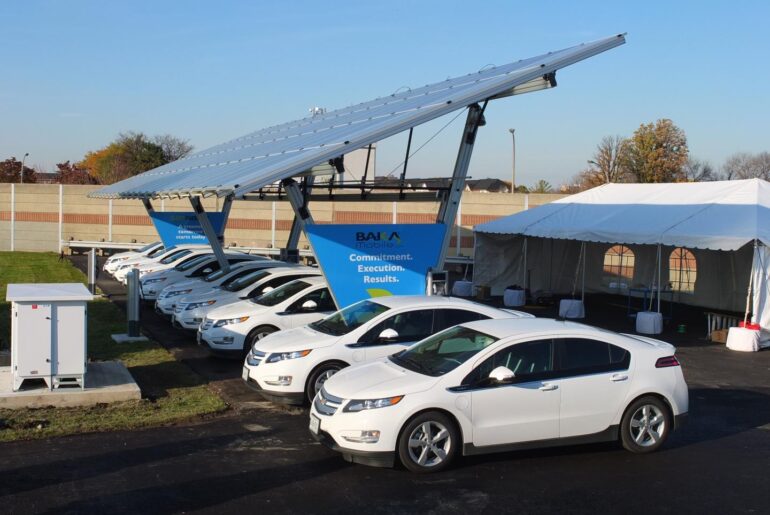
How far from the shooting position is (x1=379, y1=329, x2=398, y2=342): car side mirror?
1095 centimetres

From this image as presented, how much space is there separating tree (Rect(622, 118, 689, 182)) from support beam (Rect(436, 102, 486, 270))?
55.4 meters

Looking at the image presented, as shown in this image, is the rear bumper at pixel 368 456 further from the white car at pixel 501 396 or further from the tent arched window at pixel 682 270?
the tent arched window at pixel 682 270

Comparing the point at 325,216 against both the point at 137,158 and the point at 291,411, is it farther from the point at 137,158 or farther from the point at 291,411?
the point at 137,158

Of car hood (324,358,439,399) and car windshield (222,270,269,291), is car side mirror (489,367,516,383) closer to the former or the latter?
car hood (324,358,439,399)

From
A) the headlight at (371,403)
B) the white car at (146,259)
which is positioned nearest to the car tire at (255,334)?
the headlight at (371,403)

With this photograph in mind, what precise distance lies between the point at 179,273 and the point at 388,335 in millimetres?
13523

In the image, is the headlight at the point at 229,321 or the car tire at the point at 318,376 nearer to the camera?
the car tire at the point at 318,376

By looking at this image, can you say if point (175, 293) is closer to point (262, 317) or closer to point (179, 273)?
point (179, 273)

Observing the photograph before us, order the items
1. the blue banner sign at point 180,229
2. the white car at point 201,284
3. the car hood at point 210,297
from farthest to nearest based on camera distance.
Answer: the blue banner sign at point 180,229
the white car at point 201,284
the car hood at point 210,297

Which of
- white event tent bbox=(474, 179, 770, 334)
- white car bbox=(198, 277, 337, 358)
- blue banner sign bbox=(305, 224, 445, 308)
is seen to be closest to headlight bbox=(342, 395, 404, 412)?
blue banner sign bbox=(305, 224, 445, 308)

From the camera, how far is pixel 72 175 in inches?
3147

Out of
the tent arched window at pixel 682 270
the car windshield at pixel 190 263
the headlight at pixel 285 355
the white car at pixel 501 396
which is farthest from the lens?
the tent arched window at pixel 682 270

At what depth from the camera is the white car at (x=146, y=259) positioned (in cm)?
2725

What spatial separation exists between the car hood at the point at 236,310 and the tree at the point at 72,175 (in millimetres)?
68305
